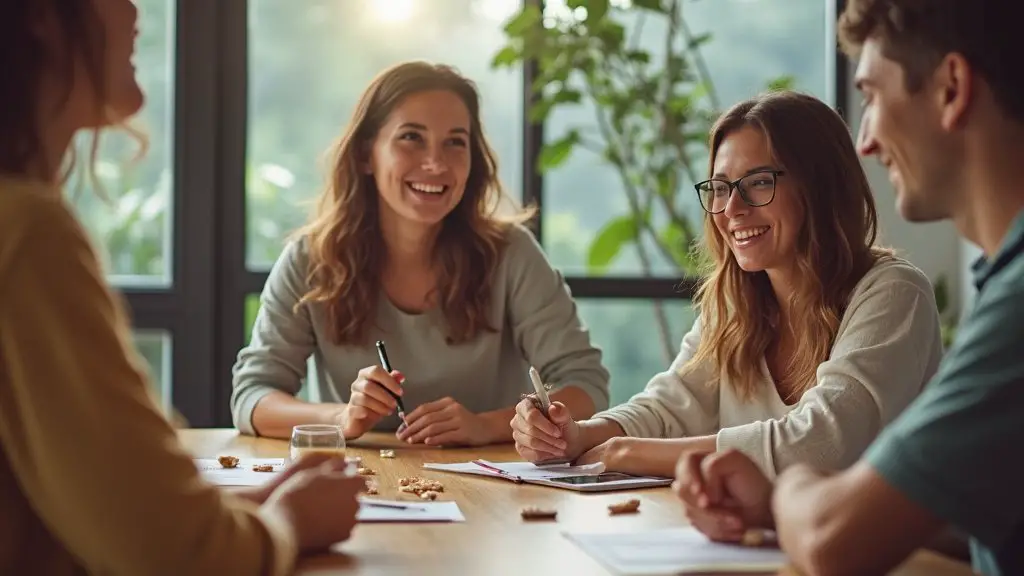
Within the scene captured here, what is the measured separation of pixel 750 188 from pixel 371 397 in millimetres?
863

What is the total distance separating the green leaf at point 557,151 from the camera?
14.0 ft

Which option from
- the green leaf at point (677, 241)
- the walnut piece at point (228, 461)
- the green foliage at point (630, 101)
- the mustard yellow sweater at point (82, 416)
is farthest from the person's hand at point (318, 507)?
the green leaf at point (677, 241)

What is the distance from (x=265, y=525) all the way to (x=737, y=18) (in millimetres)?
3893

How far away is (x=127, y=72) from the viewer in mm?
1388

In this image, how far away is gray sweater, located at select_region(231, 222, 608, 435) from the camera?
2850 mm

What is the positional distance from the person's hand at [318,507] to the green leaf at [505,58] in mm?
2920

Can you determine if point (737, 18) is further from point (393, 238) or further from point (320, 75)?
point (393, 238)

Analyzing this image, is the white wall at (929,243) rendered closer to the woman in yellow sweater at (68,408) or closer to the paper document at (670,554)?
the paper document at (670,554)

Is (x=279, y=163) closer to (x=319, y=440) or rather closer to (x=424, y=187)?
(x=424, y=187)

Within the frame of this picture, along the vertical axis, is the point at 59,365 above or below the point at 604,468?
above

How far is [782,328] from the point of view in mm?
2400

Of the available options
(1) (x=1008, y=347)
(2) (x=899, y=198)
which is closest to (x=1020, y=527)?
(1) (x=1008, y=347)

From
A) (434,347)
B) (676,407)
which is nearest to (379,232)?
(434,347)

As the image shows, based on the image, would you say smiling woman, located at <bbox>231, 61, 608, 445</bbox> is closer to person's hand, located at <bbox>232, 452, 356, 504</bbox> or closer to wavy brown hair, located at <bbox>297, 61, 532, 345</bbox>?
wavy brown hair, located at <bbox>297, 61, 532, 345</bbox>
